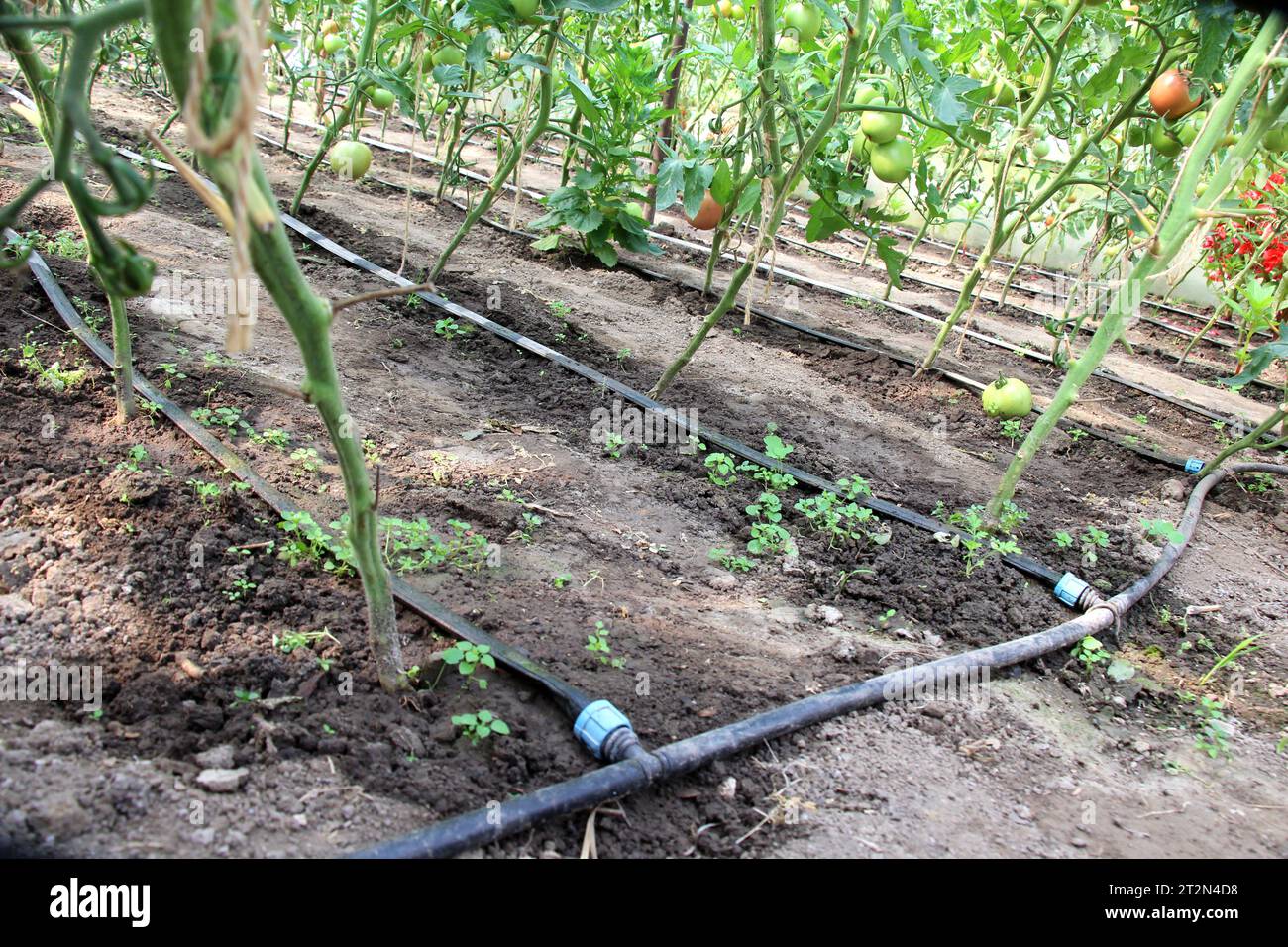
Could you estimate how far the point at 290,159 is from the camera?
6.79 m

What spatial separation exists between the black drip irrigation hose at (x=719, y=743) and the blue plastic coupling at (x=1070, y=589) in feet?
0.22

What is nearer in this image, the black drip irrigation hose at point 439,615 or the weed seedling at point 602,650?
the black drip irrigation hose at point 439,615

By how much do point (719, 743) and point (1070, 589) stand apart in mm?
1434

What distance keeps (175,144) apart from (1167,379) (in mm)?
6678

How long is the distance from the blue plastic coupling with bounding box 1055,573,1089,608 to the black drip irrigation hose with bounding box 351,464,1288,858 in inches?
2.7

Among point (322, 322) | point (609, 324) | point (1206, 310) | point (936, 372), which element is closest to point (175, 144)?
point (609, 324)

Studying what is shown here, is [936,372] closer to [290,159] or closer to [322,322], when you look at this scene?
[322,322]

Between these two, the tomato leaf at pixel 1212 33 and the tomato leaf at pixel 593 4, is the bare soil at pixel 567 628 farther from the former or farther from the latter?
the tomato leaf at pixel 1212 33

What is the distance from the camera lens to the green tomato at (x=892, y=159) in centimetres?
306

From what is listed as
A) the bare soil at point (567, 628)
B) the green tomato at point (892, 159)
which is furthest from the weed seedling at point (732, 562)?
the green tomato at point (892, 159)

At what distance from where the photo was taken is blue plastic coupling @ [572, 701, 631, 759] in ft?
5.53

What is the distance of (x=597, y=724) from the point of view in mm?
1697

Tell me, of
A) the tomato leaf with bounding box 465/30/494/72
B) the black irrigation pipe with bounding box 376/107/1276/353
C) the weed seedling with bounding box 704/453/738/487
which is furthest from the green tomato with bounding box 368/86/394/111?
the weed seedling with bounding box 704/453/738/487

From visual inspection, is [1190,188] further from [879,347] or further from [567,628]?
[879,347]
